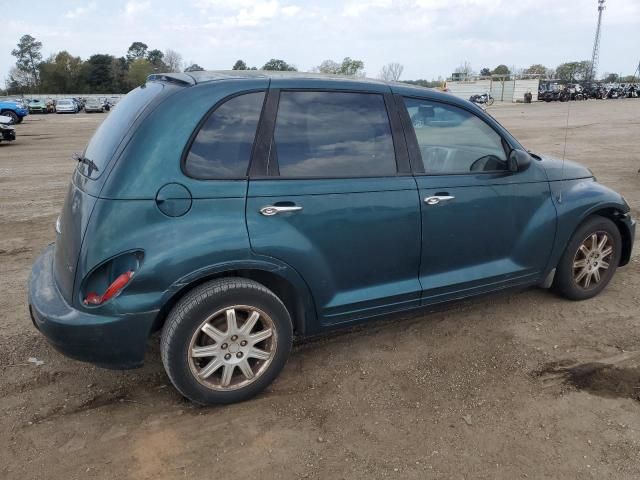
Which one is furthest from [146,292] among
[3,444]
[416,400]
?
[416,400]

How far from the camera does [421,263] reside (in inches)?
138

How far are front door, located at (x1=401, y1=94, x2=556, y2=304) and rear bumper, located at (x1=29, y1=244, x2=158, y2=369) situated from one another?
185 centimetres

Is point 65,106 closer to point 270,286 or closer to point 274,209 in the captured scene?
point 270,286

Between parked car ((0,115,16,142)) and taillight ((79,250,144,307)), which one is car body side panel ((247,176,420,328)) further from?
parked car ((0,115,16,142))

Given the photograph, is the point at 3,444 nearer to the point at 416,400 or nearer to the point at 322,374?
the point at 322,374

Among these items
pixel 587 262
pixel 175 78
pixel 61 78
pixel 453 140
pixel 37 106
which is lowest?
pixel 587 262

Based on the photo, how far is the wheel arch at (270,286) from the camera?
282cm

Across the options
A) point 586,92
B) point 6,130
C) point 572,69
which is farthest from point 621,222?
point 572,69

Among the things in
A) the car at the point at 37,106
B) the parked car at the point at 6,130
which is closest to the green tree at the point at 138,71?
the car at the point at 37,106

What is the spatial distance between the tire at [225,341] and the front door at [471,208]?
1.14 m

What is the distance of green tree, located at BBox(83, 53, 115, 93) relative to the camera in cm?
8640

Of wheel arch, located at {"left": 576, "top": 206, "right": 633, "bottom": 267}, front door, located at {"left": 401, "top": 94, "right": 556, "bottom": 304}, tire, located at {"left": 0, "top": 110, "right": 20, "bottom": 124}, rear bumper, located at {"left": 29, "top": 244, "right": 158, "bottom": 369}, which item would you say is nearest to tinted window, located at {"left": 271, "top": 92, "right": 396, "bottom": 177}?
front door, located at {"left": 401, "top": 94, "right": 556, "bottom": 304}

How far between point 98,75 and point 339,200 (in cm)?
9535

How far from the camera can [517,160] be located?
3.72m
